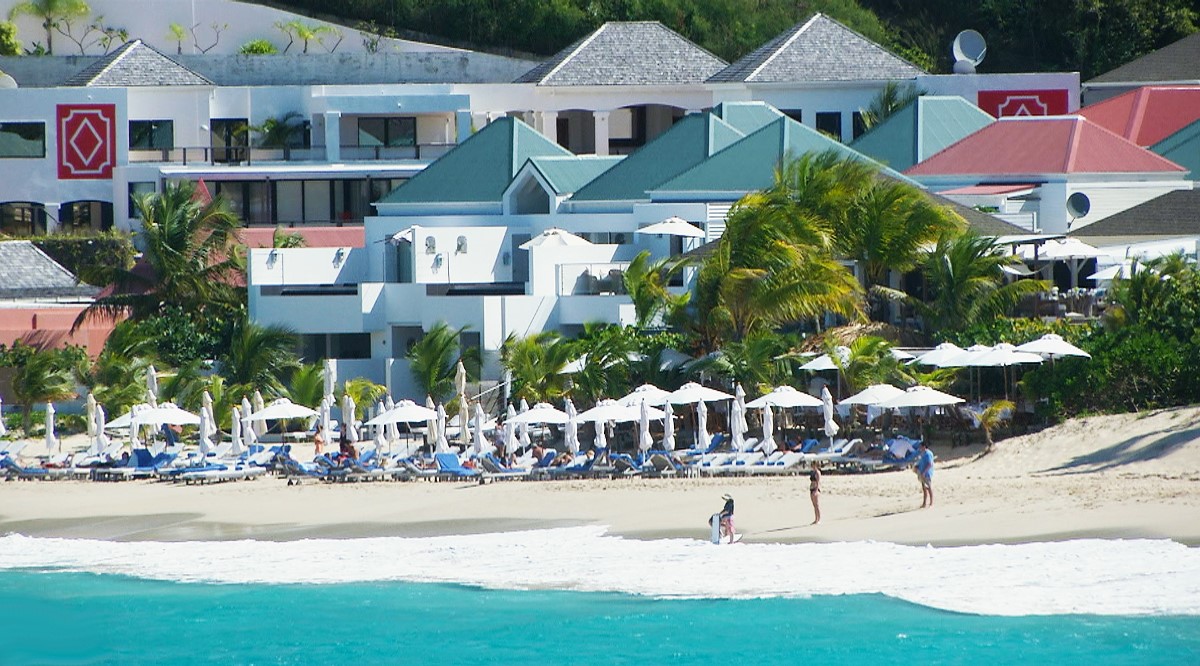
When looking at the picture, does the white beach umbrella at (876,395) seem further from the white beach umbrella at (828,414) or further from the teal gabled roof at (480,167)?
the teal gabled roof at (480,167)

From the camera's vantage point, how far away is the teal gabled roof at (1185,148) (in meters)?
55.8

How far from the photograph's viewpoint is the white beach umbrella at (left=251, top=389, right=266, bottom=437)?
4062 cm

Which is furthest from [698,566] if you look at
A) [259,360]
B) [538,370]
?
[259,360]

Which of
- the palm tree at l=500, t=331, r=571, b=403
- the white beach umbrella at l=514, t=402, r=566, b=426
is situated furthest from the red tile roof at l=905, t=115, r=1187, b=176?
the white beach umbrella at l=514, t=402, r=566, b=426

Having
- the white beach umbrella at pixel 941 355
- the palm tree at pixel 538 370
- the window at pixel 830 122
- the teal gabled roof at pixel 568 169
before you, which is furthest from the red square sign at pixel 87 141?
the white beach umbrella at pixel 941 355

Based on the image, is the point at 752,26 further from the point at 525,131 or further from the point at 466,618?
the point at 466,618

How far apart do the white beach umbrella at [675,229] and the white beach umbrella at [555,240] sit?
1409mm

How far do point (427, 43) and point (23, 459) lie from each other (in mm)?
44572

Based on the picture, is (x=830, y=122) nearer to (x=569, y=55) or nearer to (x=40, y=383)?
(x=569, y=55)

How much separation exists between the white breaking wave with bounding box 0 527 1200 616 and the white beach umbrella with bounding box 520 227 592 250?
50.4 ft

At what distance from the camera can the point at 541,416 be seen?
3722cm

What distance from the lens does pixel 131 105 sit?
2623 inches

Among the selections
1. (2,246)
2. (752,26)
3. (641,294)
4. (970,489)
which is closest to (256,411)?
(641,294)

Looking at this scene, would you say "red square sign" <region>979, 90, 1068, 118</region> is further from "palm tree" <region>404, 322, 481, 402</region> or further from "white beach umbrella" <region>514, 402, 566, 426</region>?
"white beach umbrella" <region>514, 402, 566, 426</region>
